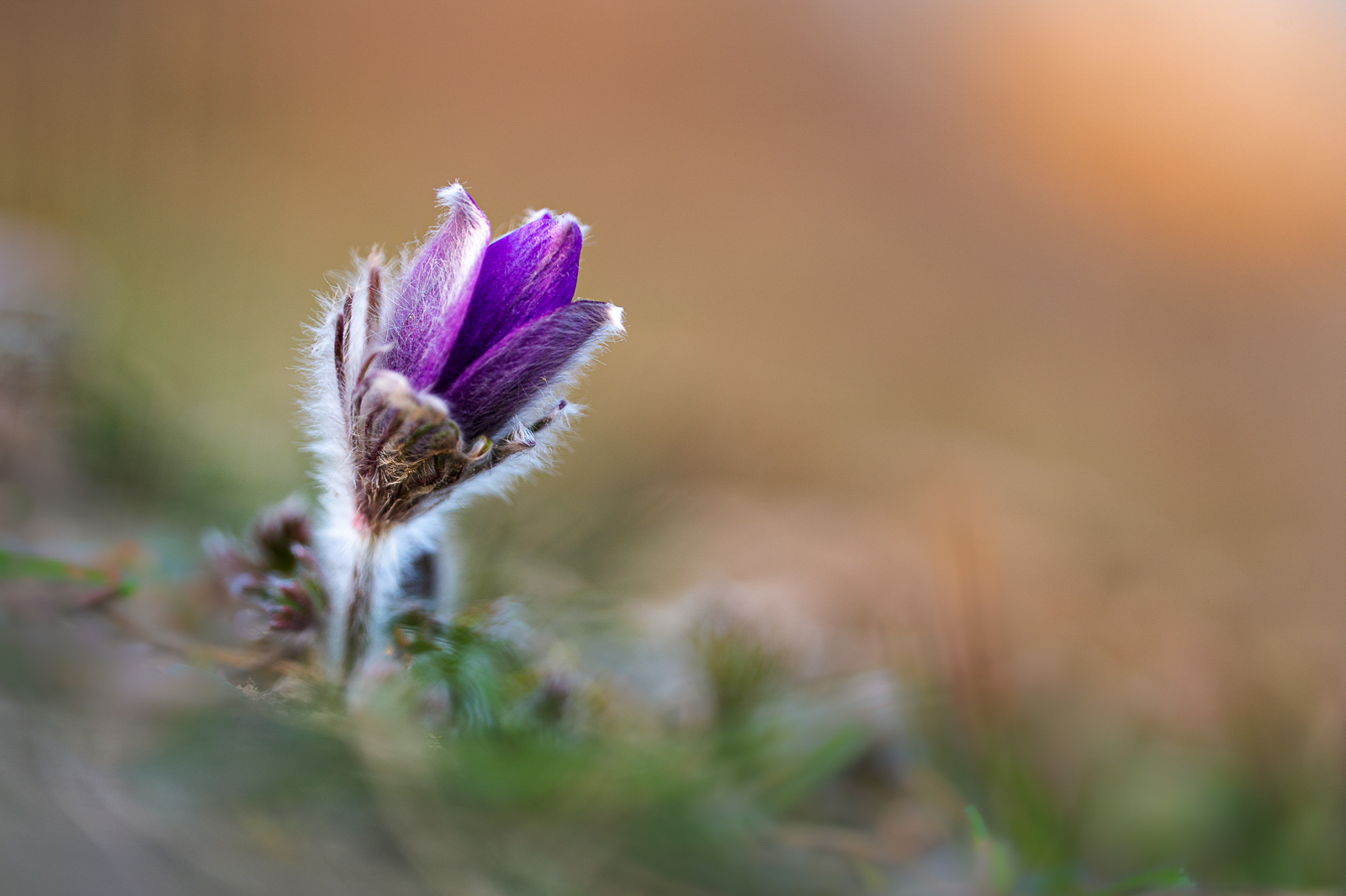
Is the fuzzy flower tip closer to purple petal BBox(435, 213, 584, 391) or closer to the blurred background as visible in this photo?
purple petal BBox(435, 213, 584, 391)

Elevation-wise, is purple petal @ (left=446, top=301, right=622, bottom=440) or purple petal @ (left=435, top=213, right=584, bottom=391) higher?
purple petal @ (left=435, top=213, right=584, bottom=391)

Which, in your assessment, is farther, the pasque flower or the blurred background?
the blurred background

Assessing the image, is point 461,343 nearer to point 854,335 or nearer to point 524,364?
point 524,364

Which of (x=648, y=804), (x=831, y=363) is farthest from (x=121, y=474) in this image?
(x=831, y=363)

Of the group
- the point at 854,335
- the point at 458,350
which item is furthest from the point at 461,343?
the point at 854,335

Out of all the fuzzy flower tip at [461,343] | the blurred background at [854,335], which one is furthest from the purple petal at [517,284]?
the blurred background at [854,335]

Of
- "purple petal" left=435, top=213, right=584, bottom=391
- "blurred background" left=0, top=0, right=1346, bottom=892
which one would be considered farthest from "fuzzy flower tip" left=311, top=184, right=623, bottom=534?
"blurred background" left=0, top=0, right=1346, bottom=892

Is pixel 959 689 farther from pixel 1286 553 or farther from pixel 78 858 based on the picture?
pixel 1286 553
